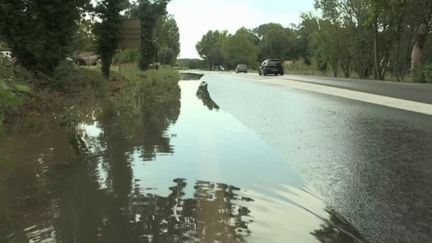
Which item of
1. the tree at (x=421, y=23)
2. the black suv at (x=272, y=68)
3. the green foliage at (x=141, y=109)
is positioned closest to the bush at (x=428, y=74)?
the tree at (x=421, y=23)

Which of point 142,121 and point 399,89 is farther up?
point 399,89

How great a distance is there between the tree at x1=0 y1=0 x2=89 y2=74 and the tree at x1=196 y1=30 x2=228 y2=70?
12311cm

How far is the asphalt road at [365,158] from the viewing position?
4.88 meters

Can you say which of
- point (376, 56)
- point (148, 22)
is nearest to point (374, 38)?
point (376, 56)

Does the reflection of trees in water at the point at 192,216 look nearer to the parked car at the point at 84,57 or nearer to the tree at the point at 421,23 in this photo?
the parked car at the point at 84,57

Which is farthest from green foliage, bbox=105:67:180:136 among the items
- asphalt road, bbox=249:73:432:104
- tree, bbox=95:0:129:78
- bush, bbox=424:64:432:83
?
bush, bbox=424:64:432:83

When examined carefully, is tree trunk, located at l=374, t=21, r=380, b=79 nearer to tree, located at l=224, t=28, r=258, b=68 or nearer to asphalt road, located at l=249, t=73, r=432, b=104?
asphalt road, located at l=249, t=73, r=432, b=104

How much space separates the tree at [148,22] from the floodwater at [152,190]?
80.3 ft

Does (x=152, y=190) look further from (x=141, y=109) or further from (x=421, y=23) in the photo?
(x=421, y=23)

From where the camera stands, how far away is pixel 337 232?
456 cm

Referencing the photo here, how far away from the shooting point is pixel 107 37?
76.0 feet

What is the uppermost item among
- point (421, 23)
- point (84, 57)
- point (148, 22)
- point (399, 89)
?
point (421, 23)

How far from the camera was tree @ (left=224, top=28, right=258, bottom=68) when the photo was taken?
126000 millimetres

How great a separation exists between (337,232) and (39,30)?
11.4 metres
